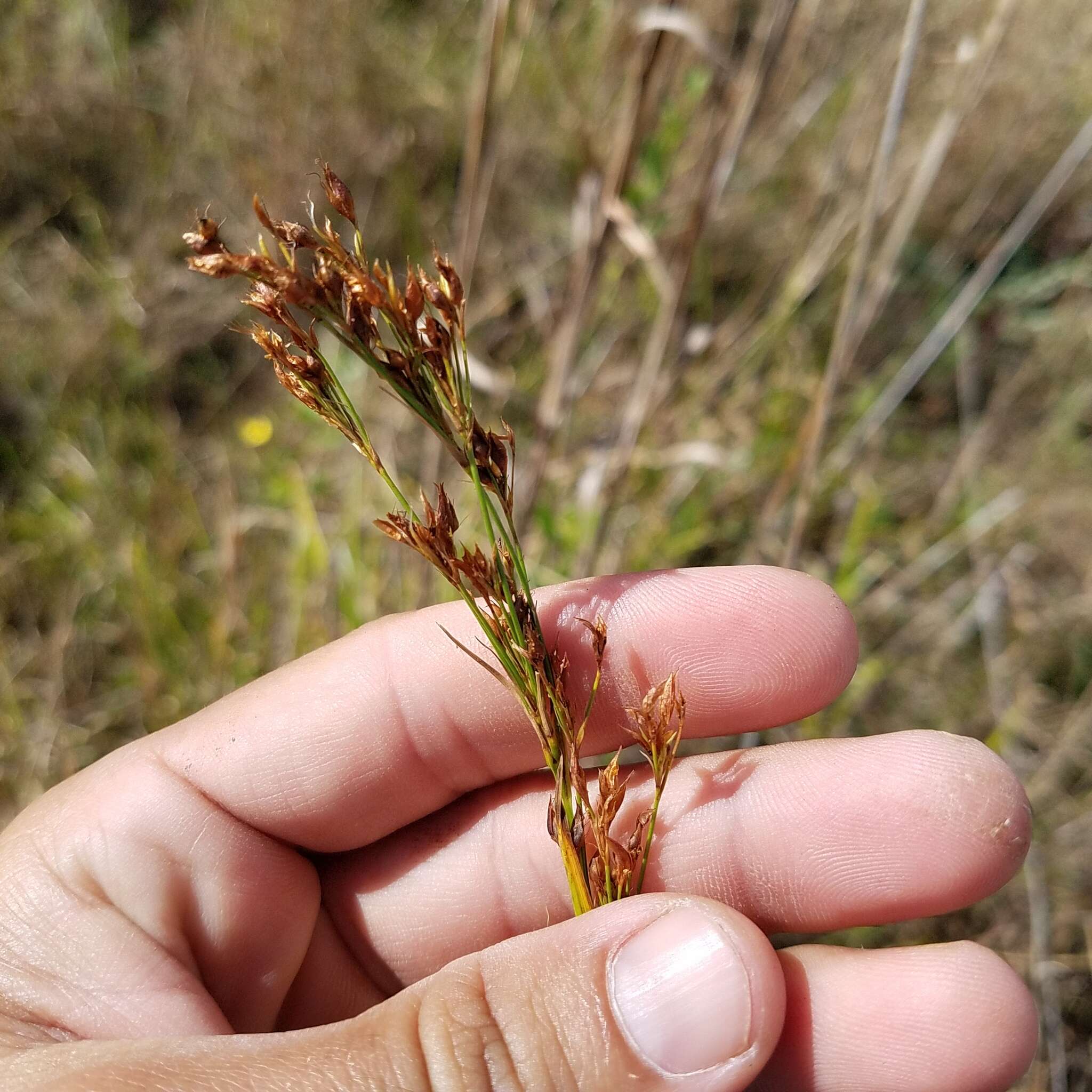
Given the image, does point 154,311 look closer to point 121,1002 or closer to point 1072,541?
point 121,1002

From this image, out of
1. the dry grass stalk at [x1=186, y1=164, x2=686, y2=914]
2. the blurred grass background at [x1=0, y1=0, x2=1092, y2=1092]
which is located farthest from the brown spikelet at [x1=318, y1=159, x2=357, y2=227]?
the blurred grass background at [x1=0, y1=0, x2=1092, y2=1092]

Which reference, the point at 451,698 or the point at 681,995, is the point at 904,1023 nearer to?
the point at 681,995

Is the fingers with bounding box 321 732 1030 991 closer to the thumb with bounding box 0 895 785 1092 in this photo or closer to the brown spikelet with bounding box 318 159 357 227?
the thumb with bounding box 0 895 785 1092

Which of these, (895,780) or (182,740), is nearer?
(895,780)

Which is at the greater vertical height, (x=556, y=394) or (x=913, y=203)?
(x=913, y=203)

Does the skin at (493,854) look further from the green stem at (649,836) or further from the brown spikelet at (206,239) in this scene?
the brown spikelet at (206,239)

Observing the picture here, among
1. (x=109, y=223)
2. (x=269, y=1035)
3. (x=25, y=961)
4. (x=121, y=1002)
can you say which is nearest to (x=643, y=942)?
(x=269, y=1035)

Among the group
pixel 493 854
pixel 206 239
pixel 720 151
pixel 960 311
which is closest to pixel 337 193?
pixel 206 239
